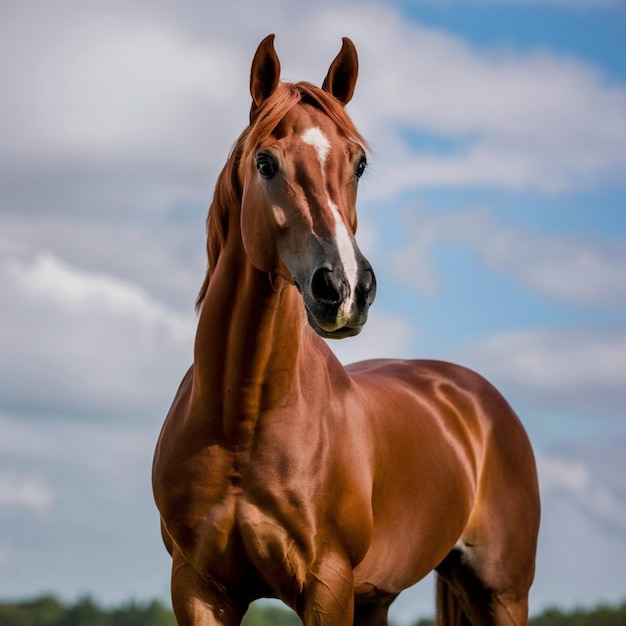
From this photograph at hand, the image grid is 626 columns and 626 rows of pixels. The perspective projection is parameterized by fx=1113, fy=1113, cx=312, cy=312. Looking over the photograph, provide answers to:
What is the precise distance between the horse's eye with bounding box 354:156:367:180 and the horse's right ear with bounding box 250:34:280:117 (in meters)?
0.53

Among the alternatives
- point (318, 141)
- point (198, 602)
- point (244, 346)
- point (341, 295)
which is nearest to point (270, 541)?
point (198, 602)

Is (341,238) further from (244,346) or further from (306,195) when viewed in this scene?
(244,346)

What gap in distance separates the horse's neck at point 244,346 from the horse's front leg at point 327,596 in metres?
0.67

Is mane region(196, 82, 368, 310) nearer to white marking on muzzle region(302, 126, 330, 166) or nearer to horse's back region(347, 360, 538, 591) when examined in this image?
white marking on muzzle region(302, 126, 330, 166)

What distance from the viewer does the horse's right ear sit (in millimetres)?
4930

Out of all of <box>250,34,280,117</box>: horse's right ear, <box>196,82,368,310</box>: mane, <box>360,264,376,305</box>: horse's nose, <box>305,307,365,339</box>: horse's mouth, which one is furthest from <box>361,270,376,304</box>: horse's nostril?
<box>250,34,280,117</box>: horse's right ear

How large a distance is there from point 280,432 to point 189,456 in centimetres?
43

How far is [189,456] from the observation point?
4.98 m

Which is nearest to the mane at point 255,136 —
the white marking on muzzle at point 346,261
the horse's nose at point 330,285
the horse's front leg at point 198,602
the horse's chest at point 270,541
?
the white marking on muzzle at point 346,261

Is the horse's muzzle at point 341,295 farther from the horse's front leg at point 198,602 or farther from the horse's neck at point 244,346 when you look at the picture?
the horse's front leg at point 198,602

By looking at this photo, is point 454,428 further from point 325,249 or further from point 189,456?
point 325,249

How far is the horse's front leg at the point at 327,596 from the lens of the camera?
4.85 metres

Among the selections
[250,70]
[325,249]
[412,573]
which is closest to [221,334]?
[325,249]

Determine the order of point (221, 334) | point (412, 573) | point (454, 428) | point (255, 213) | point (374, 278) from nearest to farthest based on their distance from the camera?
point (374, 278), point (255, 213), point (221, 334), point (412, 573), point (454, 428)
